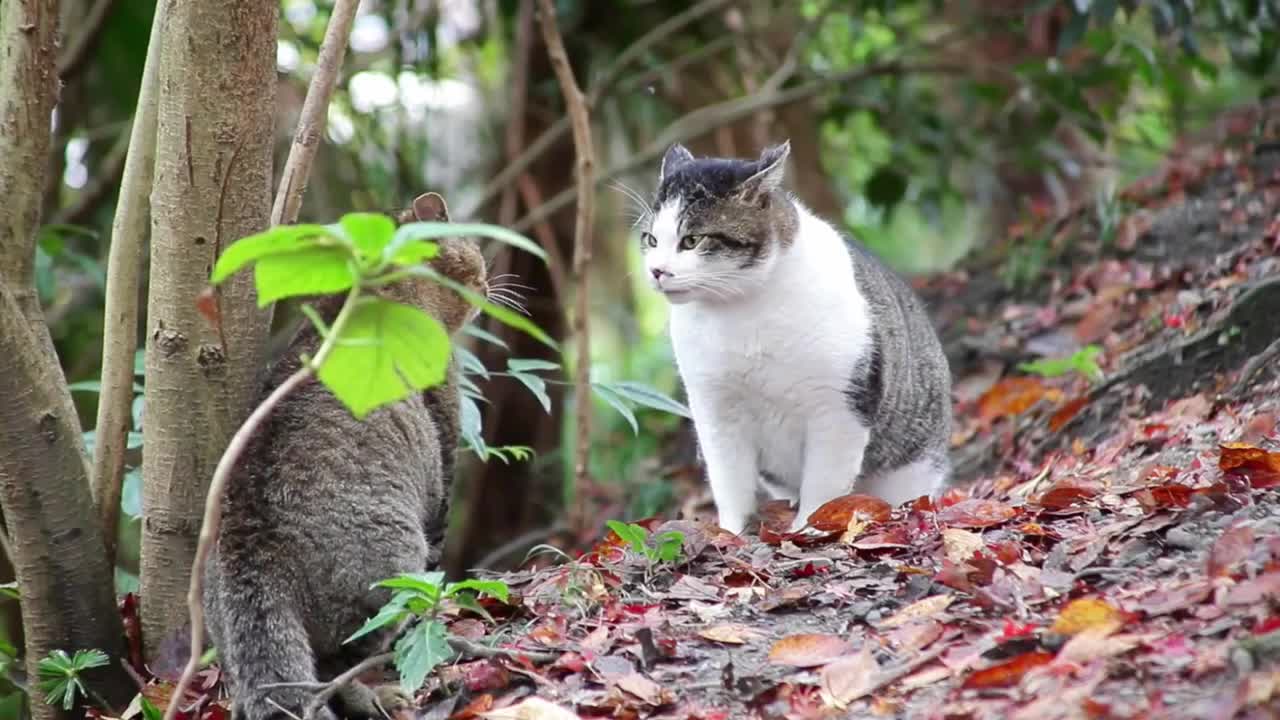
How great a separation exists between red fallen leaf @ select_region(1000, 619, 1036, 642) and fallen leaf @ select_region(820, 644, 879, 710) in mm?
263

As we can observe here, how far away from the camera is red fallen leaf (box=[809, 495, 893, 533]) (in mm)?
3873

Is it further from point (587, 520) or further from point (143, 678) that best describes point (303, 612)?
point (587, 520)

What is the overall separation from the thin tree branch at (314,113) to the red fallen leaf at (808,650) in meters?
1.69

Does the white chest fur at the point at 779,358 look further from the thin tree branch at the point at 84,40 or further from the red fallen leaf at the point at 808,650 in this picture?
the thin tree branch at the point at 84,40

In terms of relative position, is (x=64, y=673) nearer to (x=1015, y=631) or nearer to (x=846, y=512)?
(x=846, y=512)

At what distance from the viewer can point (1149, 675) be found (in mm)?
2414

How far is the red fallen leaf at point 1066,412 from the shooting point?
5523 mm

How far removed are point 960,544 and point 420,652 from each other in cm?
139

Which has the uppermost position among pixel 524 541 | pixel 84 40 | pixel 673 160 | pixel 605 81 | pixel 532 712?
pixel 84 40

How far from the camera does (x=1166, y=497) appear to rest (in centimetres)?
332

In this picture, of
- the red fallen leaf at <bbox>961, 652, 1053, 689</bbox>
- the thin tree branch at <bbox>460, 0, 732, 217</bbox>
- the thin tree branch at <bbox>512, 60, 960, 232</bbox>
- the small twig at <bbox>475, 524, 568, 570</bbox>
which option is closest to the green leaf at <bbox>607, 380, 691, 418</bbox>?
the red fallen leaf at <bbox>961, 652, 1053, 689</bbox>

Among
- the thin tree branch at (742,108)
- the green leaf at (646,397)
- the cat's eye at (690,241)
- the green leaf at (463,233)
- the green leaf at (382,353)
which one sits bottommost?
the green leaf at (646,397)

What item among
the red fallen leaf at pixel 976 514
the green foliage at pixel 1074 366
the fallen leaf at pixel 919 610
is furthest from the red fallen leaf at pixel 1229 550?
the green foliage at pixel 1074 366

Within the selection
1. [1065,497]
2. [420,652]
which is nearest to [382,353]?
[420,652]
